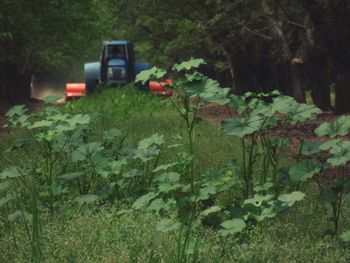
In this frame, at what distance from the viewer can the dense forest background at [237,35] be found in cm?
1592

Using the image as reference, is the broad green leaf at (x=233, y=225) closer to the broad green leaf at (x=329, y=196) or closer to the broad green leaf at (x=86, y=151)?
the broad green leaf at (x=329, y=196)

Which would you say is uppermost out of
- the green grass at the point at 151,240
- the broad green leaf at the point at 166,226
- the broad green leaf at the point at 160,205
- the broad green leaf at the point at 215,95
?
the broad green leaf at the point at 215,95

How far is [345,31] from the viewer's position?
1517 centimetres

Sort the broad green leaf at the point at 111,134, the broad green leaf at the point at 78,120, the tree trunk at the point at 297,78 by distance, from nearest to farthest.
A: the broad green leaf at the point at 78,120, the broad green leaf at the point at 111,134, the tree trunk at the point at 297,78

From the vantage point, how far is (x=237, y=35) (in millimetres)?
23422

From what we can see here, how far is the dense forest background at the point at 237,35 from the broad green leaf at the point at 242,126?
33.2ft

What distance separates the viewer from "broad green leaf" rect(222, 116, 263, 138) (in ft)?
Result: 16.2

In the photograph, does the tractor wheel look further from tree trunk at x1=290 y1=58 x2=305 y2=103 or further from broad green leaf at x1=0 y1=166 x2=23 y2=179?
broad green leaf at x1=0 y1=166 x2=23 y2=179

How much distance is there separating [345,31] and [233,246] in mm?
11499

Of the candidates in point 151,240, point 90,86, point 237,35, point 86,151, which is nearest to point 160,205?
point 151,240

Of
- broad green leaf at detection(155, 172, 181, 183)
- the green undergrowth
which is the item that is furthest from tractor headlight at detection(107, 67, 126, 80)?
broad green leaf at detection(155, 172, 181, 183)

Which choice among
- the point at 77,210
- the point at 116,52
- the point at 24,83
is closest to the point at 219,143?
the point at 77,210

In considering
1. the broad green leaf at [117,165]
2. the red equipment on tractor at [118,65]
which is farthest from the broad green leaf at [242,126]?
the red equipment on tractor at [118,65]

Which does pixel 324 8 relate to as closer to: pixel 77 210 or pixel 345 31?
pixel 345 31
